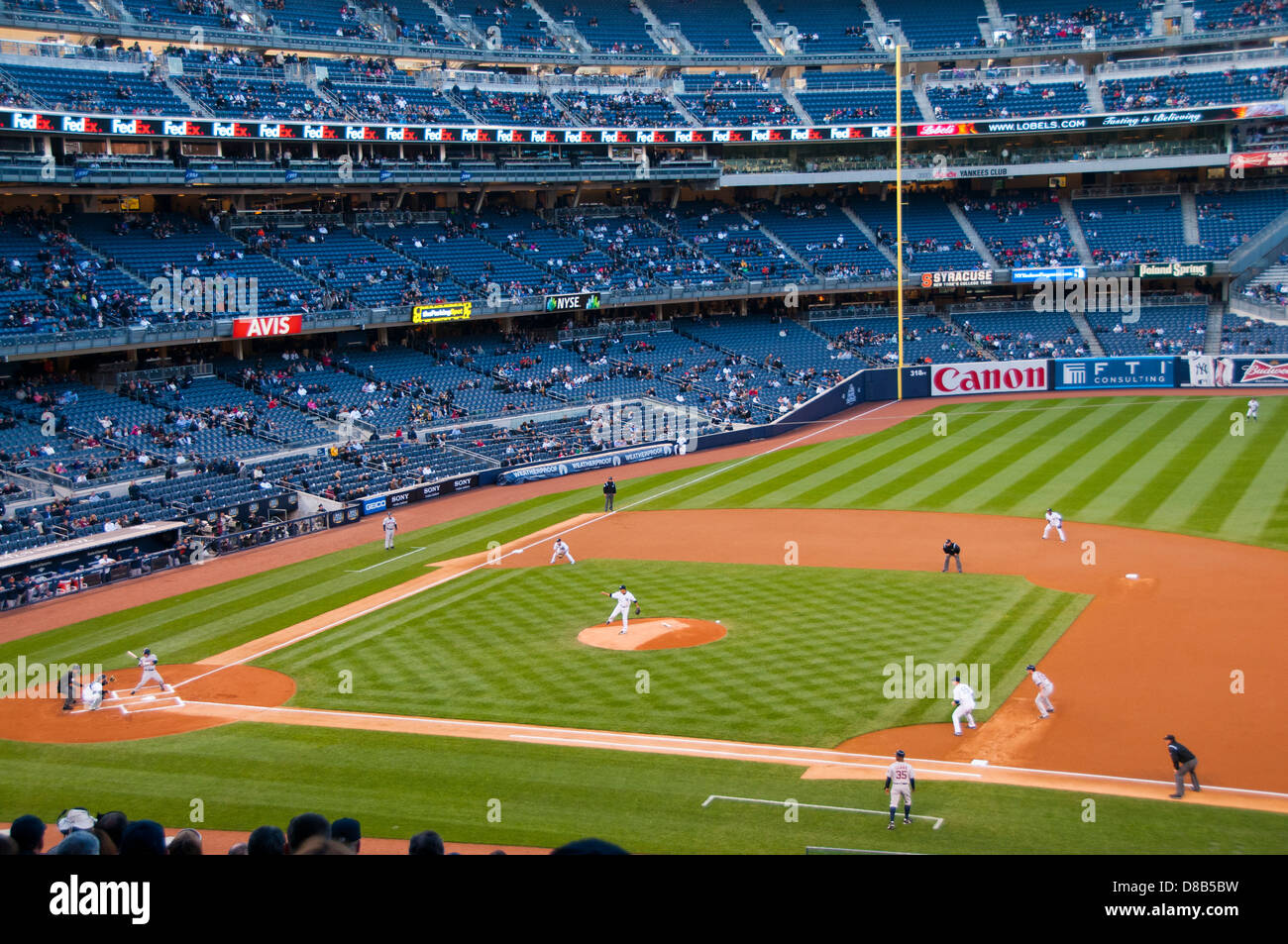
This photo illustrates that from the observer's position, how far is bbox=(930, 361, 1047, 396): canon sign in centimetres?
6644

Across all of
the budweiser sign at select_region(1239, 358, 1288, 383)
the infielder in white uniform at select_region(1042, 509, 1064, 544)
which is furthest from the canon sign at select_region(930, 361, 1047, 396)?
the infielder in white uniform at select_region(1042, 509, 1064, 544)

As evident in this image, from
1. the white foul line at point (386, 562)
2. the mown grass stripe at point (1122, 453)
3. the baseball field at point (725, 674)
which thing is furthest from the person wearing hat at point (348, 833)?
the mown grass stripe at point (1122, 453)

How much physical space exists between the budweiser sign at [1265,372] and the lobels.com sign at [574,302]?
35828mm

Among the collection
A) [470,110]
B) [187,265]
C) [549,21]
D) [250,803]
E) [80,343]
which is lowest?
[250,803]

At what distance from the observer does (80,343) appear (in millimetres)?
45688

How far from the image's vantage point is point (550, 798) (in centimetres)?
1880

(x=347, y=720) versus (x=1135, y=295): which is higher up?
(x=1135, y=295)

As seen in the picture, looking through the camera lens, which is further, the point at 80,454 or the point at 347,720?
the point at 80,454

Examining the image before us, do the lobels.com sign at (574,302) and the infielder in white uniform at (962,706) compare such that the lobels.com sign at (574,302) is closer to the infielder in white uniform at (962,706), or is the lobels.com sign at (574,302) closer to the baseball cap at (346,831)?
the infielder in white uniform at (962,706)

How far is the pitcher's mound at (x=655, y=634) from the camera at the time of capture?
26859mm

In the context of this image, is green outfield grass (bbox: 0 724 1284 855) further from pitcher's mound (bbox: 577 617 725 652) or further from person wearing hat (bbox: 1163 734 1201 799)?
pitcher's mound (bbox: 577 617 725 652)
